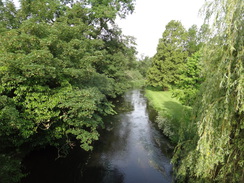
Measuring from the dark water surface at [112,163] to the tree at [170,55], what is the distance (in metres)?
20.2

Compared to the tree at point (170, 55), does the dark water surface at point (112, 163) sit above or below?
below

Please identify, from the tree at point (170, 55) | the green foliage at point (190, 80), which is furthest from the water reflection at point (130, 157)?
the tree at point (170, 55)

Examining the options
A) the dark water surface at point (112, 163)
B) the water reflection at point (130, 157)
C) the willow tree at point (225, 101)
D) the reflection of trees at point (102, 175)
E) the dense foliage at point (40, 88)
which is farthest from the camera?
the water reflection at point (130, 157)

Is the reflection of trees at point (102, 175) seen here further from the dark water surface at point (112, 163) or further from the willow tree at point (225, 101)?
the willow tree at point (225, 101)

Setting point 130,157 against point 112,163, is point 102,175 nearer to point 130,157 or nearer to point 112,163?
point 112,163

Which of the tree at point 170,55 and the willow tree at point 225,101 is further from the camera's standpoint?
the tree at point 170,55

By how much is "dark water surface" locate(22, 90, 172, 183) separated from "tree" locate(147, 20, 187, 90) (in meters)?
20.2

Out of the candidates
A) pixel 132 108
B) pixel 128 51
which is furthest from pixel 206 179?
pixel 128 51

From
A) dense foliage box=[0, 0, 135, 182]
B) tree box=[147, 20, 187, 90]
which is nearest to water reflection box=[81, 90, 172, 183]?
dense foliage box=[0, 0, 135, 182]

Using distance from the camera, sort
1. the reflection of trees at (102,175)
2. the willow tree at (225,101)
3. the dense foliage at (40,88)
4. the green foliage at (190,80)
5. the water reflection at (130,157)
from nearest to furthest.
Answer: the willow tree at (225,101) < the dense foliage at (40,88) < the reflection of trees at (102,175) < the water reflection at (130,157) < the green foliage at (190,80)

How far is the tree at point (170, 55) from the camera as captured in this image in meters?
32.8

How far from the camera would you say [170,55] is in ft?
111

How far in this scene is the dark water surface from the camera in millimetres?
9555

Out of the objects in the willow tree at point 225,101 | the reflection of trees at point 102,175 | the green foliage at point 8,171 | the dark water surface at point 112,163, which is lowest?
the reflection of trees at point 102,175
